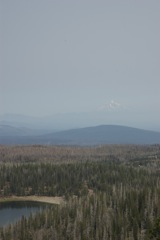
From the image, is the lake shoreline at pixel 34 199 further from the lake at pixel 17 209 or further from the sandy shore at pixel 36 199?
the lake at pixel 17 209

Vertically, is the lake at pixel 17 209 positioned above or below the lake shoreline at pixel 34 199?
below

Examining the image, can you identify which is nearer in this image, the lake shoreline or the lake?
the lake

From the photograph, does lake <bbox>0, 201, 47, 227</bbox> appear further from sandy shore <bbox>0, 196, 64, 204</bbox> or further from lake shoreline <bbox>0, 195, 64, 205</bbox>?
sandy shore <bbox>0, 196, 64, 204</bbox>

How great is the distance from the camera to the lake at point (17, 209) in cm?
14488

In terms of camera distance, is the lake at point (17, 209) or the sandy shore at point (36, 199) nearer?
the lake at point (17, 209)

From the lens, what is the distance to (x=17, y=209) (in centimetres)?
15850

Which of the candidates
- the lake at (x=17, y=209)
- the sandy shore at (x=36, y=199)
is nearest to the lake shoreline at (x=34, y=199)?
the sandy shore at (x=36, y=199)

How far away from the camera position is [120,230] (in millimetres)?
100625

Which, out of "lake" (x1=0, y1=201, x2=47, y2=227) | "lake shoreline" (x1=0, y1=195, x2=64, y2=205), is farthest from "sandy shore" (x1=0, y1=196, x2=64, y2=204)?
"lake" (x1=0, y1=201, x2=47, y2=227)

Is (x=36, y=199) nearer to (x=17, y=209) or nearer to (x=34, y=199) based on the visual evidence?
(x=34, y=199)

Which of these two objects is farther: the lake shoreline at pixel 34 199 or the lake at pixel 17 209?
the lake shoreline at pixel 34 199

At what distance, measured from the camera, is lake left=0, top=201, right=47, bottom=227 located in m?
145

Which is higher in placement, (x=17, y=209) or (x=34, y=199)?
(x=34, y=199)

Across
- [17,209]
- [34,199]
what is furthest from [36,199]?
[17,209]
